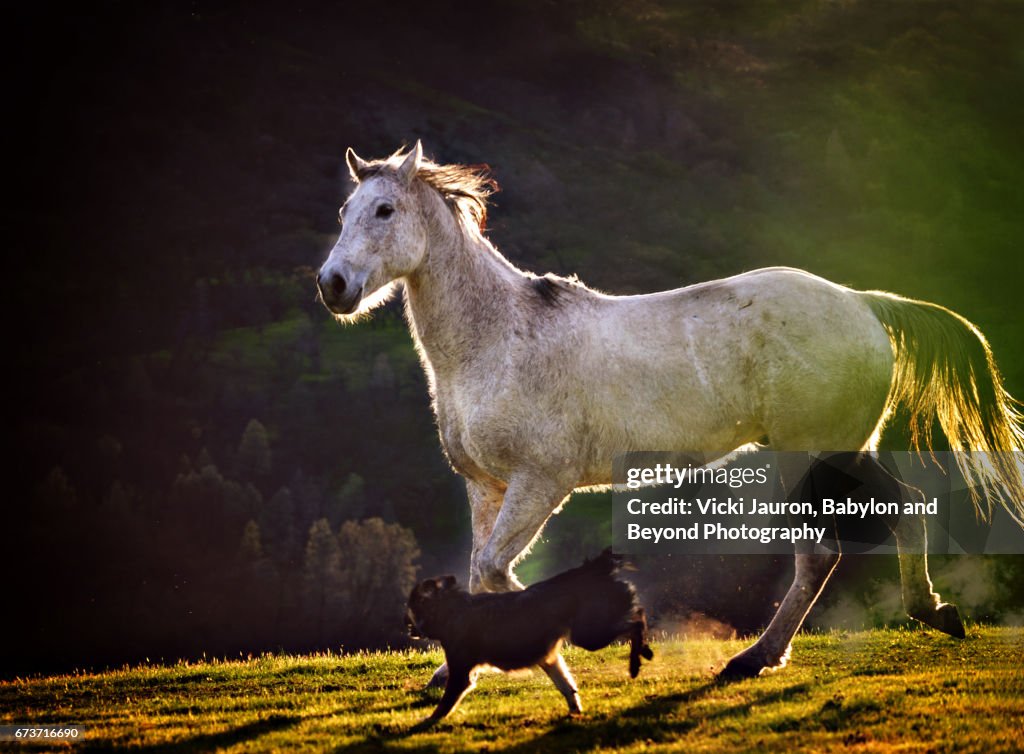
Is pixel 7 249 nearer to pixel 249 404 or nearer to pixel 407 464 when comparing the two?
pixel 249 404

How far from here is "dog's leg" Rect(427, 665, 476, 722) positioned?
6859 mm

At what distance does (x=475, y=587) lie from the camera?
25.8ft

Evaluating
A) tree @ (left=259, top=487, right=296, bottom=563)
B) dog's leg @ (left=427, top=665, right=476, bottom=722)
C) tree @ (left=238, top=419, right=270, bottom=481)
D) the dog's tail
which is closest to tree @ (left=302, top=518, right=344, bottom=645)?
tree @ (left=259, top=487, right=296, bottom=563)

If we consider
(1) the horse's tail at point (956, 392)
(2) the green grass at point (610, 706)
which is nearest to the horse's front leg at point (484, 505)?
(2) the green grass at point (610, 706)

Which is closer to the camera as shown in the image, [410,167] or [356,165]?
[410,167]

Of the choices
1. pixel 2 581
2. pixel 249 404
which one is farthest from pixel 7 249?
pixel 2 581

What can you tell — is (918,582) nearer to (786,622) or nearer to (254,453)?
(786,622)

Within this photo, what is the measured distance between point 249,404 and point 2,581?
3557 centimetres

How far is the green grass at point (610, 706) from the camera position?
6.05m

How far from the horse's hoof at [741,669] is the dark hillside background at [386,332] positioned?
6.62 meters

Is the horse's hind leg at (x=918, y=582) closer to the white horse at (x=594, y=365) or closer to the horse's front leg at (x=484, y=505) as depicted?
the white horse at (x=594, y=365)

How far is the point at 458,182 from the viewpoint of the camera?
28.8 feet

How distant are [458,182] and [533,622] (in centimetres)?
422

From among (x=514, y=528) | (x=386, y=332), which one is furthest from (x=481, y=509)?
(x=386, y=332)
